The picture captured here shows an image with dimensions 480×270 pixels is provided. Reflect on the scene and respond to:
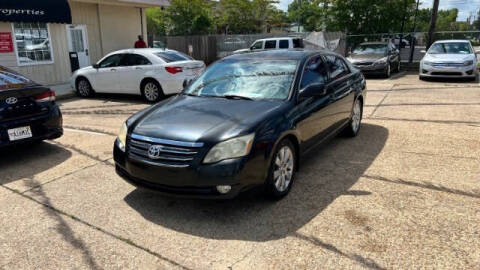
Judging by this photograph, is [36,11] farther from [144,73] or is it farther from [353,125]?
[353,125]

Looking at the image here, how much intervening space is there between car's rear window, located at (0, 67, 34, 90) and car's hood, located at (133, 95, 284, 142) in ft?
7.72

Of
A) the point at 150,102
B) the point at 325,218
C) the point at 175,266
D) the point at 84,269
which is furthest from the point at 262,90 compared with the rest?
the point at 150,102

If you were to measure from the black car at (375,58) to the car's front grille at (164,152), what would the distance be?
12.9 meters

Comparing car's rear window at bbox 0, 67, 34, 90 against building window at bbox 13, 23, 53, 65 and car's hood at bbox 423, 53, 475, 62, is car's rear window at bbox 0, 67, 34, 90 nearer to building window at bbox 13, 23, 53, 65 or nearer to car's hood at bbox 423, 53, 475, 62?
building window at bbox 13, 23, 53, 65

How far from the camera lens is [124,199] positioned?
4.21 metres

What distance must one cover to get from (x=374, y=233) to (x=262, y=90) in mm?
2006

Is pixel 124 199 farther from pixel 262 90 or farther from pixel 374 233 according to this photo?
pixel 374 233

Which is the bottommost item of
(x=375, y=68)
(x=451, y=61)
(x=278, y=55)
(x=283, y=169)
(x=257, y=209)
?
(x=257, y=209)

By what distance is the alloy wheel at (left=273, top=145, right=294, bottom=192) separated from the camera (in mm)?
3920

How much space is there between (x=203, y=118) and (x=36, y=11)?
11.0m

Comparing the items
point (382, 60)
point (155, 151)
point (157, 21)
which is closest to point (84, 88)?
point (155, 151)

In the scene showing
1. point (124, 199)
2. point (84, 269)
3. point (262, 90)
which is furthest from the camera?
point (262, 90)

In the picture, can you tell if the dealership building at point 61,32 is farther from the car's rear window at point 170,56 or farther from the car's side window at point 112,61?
the car's rear window at point 170,56

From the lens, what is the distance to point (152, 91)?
10.3 meters
